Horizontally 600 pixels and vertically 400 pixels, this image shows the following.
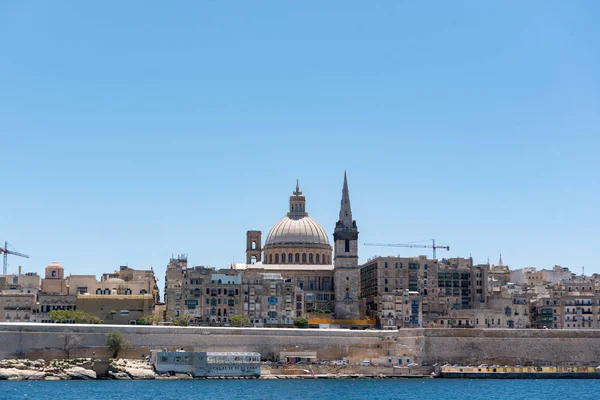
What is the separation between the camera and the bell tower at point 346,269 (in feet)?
335

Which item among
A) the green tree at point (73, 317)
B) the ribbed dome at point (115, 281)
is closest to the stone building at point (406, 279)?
the ribbed dome at point (115, 281)

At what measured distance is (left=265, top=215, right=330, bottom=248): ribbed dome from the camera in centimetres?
11056

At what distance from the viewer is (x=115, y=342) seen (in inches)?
3172

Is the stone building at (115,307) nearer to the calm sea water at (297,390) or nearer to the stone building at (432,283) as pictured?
the calm sea water at (297,390)

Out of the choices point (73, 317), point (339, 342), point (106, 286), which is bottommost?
point (339, 342)

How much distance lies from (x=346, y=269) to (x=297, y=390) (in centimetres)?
3441

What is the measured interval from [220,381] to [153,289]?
3115 centimetres

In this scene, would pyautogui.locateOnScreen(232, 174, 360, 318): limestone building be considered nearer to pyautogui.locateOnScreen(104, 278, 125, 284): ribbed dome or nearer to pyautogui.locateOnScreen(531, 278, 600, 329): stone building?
pyautogui.locateOnScreen(104, 278, 125, 284): ribbed dome

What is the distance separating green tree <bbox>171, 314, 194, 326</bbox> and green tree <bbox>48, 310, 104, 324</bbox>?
20.6 feet

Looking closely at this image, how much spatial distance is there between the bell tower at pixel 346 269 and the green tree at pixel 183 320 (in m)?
15.4

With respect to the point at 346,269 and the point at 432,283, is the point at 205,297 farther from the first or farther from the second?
the point at 432,283

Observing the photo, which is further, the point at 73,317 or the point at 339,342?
the point at 73,317

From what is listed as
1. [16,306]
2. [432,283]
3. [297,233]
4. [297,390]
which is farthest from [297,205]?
[297,390]

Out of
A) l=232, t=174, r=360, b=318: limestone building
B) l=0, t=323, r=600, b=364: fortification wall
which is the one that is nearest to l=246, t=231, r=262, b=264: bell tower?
l=232, t=174, r=360, b=318: limestone building
